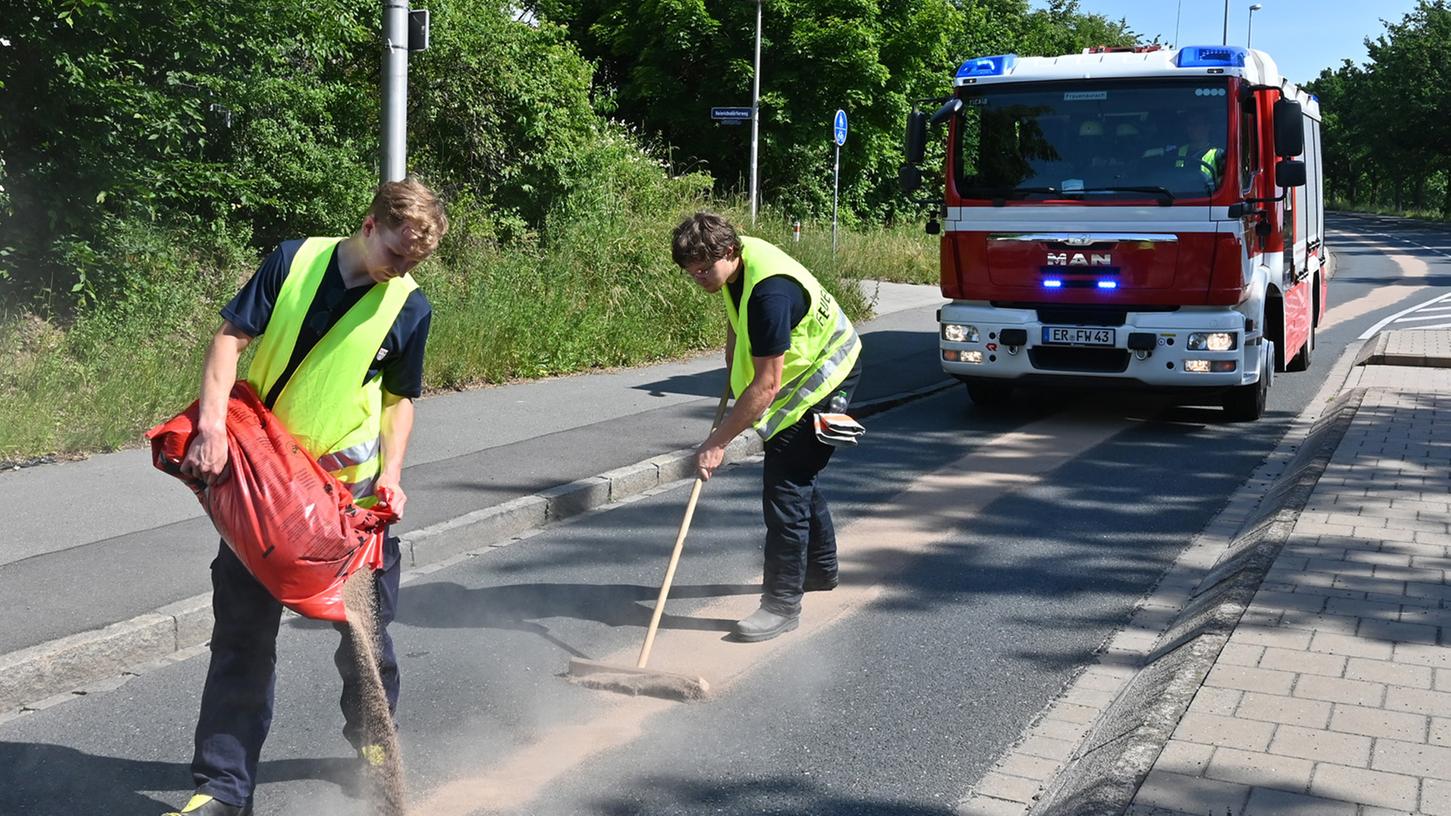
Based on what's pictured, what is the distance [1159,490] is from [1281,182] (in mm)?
3273

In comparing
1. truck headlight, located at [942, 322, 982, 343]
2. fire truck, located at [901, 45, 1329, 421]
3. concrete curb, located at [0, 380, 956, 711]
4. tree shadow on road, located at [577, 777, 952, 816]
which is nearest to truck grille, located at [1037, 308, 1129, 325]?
fire truck, located at [901, 45, 1329, 421]

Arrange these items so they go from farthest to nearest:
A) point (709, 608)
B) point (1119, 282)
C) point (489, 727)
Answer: point (1119, 282) → point (709, 608) → point (489, 727)

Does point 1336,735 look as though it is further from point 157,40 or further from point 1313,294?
point 1313,294

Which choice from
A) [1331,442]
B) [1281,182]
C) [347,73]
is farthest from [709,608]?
[347,73]

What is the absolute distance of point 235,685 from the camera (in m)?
3.47

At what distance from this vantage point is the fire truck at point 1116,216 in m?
9.59

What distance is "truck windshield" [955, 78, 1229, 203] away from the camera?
9633 millimetres

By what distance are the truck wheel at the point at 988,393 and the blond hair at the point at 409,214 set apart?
7957mm

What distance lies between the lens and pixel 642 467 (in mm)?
8172

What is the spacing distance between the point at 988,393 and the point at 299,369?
834 cm

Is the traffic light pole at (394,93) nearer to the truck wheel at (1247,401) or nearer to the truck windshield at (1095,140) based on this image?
the truck windshield at (1095,140)

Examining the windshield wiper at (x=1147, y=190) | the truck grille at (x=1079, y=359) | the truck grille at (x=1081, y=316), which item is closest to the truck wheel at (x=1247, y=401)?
the truck grille at (x=1079, y=359)

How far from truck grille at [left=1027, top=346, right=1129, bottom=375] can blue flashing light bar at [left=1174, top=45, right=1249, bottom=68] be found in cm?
210

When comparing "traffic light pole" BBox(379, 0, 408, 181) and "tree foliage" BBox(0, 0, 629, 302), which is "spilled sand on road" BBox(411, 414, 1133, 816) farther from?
"tree foliage" BBox(0, 0, 629, 302)
